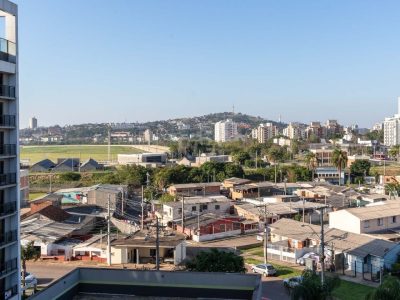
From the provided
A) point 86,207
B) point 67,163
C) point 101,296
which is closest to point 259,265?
point 101,296

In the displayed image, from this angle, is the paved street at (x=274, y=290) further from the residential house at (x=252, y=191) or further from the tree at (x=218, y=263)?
the residential house at (x=252, y=191)

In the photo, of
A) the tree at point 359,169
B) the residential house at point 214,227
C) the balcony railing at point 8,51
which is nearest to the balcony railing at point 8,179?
the balcony railing at point 8,51

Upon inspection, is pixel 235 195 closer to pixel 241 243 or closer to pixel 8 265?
pixel 241 243

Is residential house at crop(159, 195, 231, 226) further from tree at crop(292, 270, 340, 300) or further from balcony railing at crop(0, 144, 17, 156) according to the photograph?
balcony railing at crop(0, 144, 17, 156)

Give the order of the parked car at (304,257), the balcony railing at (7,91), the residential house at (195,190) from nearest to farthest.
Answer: the balcony railing at (7,91) < the parked car at (304,257) < the residential house at (195,190)

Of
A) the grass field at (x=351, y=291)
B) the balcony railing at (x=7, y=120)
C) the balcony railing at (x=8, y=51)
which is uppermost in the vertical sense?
the balcony railing at (x=8, y=51)

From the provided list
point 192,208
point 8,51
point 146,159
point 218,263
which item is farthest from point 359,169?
point 8,51

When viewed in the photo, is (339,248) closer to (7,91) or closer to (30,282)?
(30,282)
